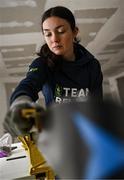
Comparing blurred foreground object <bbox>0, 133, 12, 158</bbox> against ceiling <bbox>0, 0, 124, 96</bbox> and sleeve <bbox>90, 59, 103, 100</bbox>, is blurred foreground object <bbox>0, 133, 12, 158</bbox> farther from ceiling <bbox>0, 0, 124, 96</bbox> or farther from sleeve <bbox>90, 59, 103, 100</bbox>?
ceiling <bbox>0, 0, 124, 96</bbox>

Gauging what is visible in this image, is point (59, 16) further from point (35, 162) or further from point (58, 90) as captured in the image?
point (35, 162)

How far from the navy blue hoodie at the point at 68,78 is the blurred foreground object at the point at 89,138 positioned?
31 cm

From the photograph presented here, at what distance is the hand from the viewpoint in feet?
0.96

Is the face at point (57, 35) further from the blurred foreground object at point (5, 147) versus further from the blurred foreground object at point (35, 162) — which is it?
the blurred foreground object at point (5, 147)

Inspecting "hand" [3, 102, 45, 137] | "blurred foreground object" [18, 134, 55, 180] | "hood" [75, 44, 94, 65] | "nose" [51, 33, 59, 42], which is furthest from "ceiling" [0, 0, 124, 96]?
"hand" [3, 102, 45, 137]

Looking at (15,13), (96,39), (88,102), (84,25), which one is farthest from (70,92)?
(96,39)

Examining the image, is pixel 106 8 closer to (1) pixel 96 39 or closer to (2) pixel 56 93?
(1) pixel 96 39

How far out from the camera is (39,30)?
68.2 inches

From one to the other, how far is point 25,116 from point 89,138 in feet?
0.23

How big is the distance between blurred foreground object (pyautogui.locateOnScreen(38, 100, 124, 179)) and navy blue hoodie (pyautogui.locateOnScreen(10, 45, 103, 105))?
31 centimetres

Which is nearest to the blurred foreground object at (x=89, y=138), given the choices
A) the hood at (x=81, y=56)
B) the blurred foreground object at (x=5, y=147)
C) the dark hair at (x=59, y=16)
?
the dark hair at (x=59, y=16)

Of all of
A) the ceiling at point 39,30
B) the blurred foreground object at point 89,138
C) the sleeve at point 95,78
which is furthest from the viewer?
the ceiling at point 39,30

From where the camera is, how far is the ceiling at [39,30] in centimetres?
154

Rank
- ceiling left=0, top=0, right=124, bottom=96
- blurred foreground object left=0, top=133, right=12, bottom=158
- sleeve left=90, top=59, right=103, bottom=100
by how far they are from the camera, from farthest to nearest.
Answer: ceiling left=0, top=0, right=124, bottom=96 → blurred foreground object left=0, top=133, right=12, bottom=158 → sleeve left=90, top=59, right=103, bottom=100
